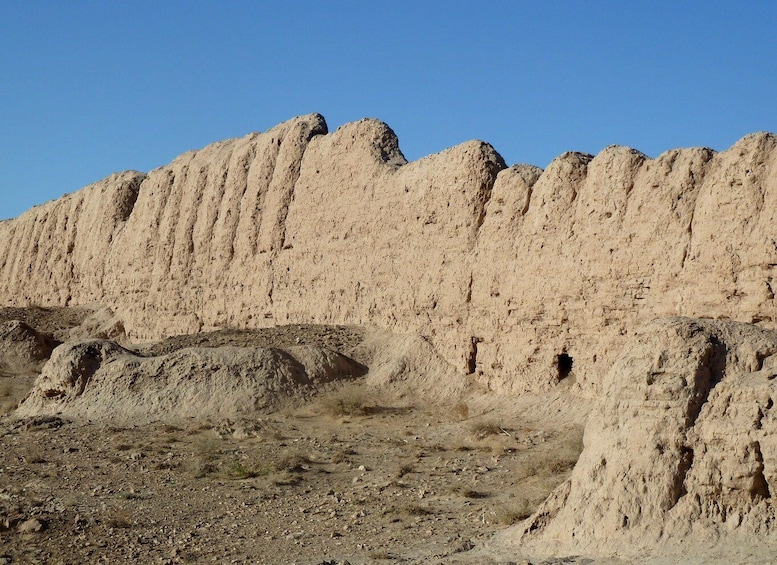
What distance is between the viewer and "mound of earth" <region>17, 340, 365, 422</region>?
18266mm

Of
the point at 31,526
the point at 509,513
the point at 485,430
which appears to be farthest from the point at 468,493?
the point at 31,526

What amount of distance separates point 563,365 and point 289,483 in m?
5.79

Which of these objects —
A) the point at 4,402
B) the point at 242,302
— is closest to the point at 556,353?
the point at 242,302

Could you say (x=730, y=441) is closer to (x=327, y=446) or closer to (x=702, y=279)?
(x=702, y=279)

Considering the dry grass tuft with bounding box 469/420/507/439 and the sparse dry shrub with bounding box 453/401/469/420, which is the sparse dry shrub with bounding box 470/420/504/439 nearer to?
the dry grass tuft with bounding box 469/420/507/439

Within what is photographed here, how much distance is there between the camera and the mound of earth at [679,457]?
7.62 m

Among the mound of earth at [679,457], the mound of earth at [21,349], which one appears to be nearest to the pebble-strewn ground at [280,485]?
the mound of earth at [679,457]

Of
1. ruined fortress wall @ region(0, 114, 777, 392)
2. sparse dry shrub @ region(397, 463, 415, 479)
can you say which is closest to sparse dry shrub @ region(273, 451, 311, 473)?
sparse dry shrub @ region(397, 463, 415, 479)

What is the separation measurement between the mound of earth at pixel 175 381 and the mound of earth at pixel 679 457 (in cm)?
1031

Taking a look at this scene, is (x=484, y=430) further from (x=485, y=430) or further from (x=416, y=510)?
(x=416, y=510)

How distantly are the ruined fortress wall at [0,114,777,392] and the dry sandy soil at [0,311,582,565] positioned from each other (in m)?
1.76

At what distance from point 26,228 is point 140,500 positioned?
27.9 m

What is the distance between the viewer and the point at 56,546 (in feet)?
34.3

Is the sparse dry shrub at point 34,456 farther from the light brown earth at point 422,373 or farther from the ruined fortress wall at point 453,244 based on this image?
the ruined fortress wall at point 453,244
